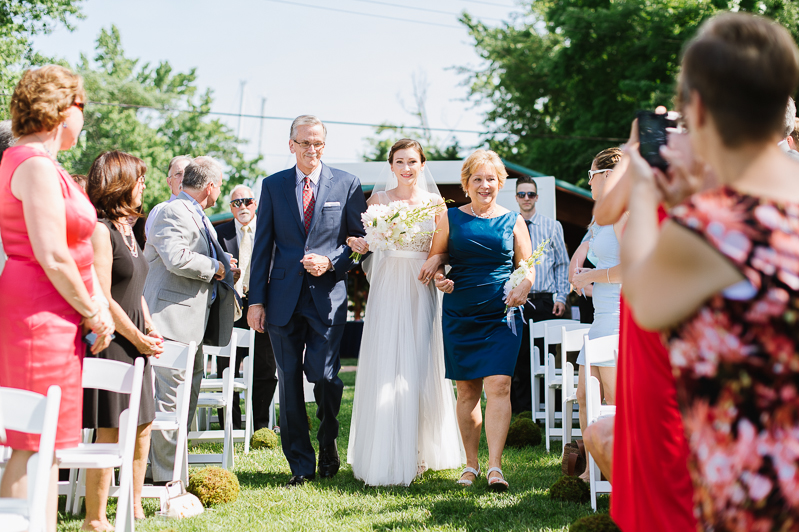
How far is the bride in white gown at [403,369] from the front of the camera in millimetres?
5027

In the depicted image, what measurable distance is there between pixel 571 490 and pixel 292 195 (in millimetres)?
2828

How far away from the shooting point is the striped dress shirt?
8266mm

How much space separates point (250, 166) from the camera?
39.9 m

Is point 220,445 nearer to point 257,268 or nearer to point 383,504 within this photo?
point 257,268

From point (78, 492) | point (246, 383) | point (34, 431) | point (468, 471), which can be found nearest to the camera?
point (34, 431)

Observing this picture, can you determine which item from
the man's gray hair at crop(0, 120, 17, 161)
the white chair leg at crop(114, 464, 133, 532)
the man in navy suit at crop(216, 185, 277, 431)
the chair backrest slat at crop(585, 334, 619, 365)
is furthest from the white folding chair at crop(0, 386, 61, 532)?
the man in navy suit at crop(216, 185, 277, 431)

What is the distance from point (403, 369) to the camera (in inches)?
204

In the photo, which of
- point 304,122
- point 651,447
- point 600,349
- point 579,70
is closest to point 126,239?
point 304,122

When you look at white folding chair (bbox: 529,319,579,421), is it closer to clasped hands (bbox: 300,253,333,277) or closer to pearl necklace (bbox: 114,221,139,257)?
clasped hands (bbox: 300,253,333,277)

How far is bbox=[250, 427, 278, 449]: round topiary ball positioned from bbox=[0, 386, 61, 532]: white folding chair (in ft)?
14.8

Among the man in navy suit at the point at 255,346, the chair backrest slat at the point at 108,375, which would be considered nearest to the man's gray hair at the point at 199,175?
the man in navy suit at the point at 255,346

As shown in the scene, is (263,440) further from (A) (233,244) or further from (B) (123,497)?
(B) (123,497)

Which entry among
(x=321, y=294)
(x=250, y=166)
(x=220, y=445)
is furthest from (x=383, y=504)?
(x=250, y=166)

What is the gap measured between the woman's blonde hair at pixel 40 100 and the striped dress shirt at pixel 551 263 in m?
6.06
